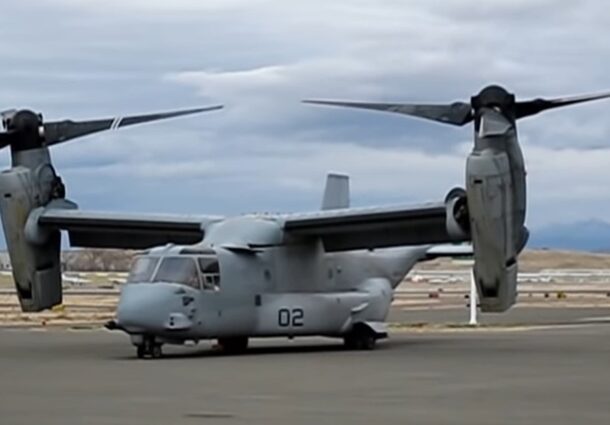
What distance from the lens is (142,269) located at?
28219 millimetres

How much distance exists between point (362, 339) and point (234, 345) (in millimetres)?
3124

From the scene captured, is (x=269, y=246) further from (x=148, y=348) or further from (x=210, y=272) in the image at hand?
(x=148, y=348)

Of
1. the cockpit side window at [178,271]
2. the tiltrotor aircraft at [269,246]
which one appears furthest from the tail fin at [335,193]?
the cockpit side window at [178,271]

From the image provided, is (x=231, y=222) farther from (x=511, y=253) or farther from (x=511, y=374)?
(x=511, y=374)

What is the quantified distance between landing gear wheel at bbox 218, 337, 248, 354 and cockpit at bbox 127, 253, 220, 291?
1.83 meters

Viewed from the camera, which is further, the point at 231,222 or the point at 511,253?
the point at 231,222

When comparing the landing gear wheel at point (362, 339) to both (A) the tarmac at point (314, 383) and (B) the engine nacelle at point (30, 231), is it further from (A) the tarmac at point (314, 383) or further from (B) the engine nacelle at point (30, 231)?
(B) the engine nacelle at point (30, 231)

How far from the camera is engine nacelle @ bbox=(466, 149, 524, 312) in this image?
86.4ft

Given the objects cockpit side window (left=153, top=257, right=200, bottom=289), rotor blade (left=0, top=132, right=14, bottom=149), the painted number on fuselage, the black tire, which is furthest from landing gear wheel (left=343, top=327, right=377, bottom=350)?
rotor blade (left=0, top=132, right=14, bottom=149)

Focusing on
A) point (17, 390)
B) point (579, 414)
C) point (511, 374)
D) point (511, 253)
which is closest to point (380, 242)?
point (511, 253)

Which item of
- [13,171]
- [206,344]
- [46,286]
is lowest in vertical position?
[206,344]

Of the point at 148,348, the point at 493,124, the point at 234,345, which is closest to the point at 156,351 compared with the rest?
the point at 148,348

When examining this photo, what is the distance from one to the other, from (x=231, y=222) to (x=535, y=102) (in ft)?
24.4

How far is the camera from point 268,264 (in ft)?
99.0
